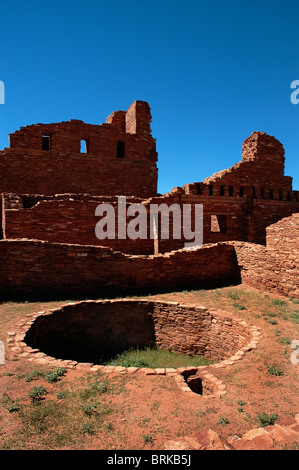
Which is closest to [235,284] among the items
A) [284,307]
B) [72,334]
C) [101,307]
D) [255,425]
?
[284,307]

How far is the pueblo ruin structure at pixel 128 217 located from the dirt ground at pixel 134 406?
4618 mm

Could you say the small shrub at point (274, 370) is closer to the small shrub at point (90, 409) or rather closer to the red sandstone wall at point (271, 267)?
the small shrub at point (90, 409)

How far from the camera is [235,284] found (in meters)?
13.0

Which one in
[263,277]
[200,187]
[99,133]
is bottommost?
[263,277]

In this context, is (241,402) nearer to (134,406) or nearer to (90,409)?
(134,406)

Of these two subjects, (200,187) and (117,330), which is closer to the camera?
(117,330)

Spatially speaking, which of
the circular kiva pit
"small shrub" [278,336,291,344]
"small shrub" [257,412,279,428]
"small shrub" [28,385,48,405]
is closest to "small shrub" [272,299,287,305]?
the circular kiva pit

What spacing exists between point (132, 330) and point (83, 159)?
12569mm

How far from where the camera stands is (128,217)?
47.3 feet

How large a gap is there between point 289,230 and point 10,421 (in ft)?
49.8

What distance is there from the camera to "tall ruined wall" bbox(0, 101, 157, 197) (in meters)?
17.6
